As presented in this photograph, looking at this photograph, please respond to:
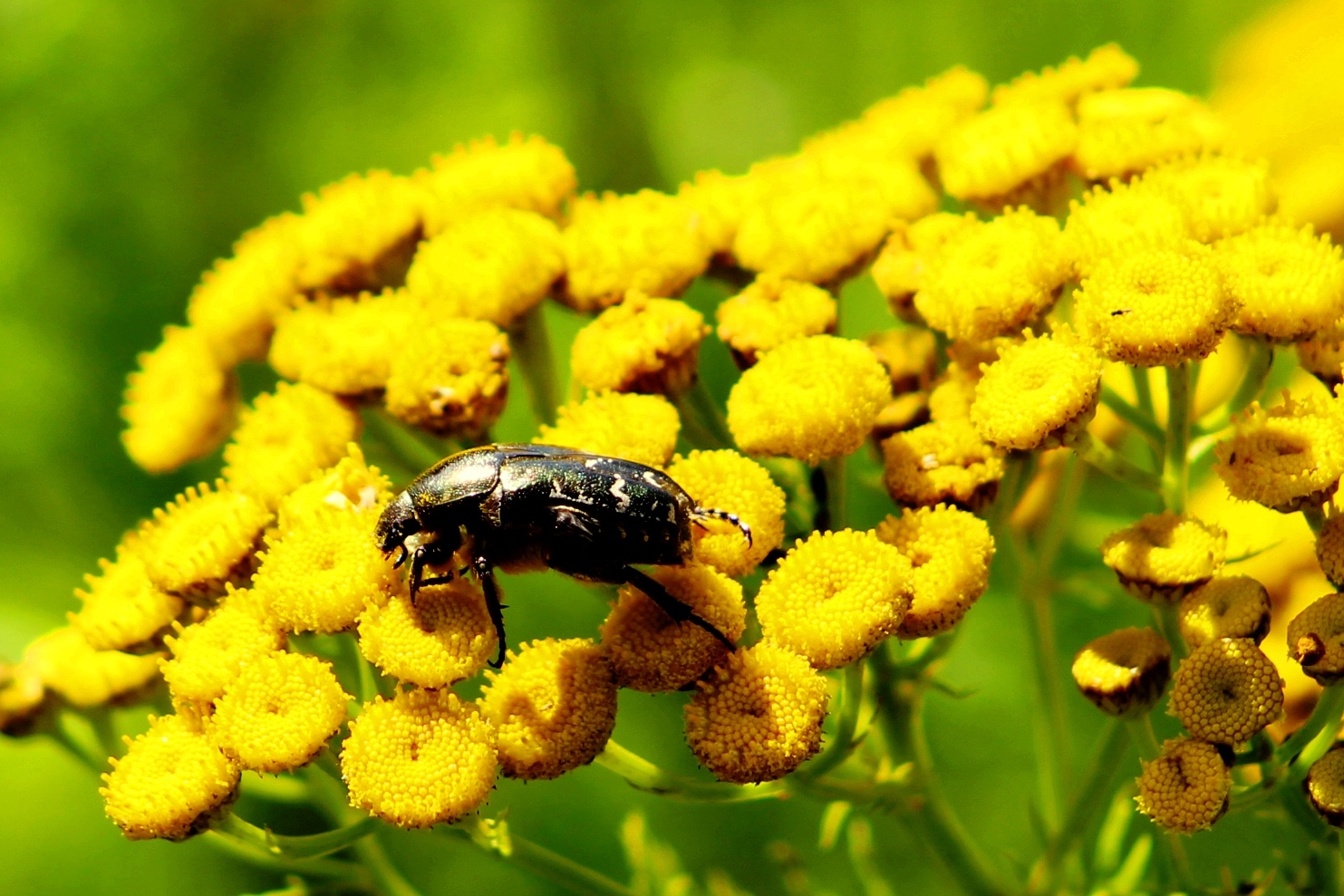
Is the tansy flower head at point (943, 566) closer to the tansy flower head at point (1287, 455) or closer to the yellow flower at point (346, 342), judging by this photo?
the tansy flower head at point (1287, 455)

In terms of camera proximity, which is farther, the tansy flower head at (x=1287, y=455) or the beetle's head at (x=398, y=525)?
the beetle's head at (x=398, y=525)

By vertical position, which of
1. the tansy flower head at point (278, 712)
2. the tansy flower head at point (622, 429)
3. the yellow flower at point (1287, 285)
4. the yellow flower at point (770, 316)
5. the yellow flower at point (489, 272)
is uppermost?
the yellow flower at point (1287, 285)

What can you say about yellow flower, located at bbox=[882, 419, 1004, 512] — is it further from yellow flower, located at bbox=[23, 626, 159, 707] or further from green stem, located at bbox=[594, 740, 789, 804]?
yellow flower, located at bbox=[23, 626, 159, 707]

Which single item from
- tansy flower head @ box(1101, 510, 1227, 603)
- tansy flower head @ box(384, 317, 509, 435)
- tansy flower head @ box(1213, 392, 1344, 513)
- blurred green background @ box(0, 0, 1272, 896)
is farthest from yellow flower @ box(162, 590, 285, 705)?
blurred green background @ box(0, 0, 1272, 896)

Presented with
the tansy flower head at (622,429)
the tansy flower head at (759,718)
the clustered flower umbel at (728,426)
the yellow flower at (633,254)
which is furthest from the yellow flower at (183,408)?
the tansy flower head at (759,718)

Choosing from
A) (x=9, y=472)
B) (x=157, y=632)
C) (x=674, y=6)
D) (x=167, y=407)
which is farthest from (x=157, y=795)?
(x=674, y=6)

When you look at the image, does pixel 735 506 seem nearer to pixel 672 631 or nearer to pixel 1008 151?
pixel 672 631

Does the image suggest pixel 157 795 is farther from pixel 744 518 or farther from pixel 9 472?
pixel 9 472

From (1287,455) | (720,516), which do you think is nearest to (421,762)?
(720,516)
